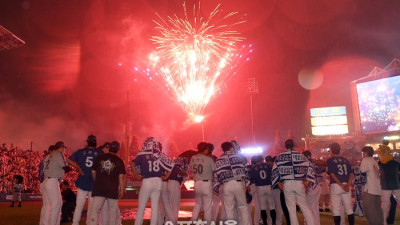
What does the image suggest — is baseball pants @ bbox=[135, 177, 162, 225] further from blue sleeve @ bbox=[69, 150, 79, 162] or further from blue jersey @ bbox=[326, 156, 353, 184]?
blue jersey @ bbox=[326, 156, 353, 184]

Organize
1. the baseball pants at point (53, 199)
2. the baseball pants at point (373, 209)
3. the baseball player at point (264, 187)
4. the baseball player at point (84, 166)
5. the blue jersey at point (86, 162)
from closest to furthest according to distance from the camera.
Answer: the baseball pants at point (53, 199) → the baseball player at point (84, 166) → the blue jersey at point (86, 162) → the baseball pants at point (373, 209) → the baseball player at point (264, 187)

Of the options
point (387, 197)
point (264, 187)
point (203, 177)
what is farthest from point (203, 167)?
point (387, 197)

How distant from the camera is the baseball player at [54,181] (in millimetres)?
9352

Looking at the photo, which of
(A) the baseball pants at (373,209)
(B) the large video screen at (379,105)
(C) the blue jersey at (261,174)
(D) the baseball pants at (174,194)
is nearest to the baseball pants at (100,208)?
(D) the baseball pants at (174,194)

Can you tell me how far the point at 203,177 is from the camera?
34.2 feet

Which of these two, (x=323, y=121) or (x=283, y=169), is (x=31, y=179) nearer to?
(x=283, y=169)

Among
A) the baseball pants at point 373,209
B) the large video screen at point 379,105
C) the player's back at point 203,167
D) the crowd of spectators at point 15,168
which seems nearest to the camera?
the player's back at point 203,167

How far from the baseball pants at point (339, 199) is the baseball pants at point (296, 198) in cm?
167

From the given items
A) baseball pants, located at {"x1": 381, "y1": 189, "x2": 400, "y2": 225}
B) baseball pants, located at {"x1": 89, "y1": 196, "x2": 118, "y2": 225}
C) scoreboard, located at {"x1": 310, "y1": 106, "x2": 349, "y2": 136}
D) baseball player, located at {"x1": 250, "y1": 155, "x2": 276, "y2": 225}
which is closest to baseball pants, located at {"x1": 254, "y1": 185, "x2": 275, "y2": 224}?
baseball player, located at {"x1": 250, "y1": 155, "x2": 276, "y2": 225}

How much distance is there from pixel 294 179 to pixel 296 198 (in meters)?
0.50

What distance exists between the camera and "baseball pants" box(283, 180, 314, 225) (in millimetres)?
9102

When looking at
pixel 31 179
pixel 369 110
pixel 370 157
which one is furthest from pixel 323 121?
pixel 370 157

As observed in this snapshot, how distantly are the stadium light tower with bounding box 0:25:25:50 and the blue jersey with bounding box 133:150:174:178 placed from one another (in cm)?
2855

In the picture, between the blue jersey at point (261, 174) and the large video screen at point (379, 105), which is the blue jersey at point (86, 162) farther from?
the large video screen at point (379, 105)
